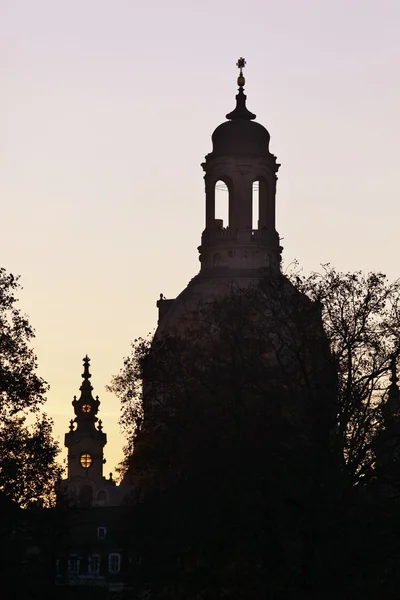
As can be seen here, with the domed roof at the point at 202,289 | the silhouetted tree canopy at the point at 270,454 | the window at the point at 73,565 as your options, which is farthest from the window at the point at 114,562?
the silhouetted tree canopy at the point at 270,454

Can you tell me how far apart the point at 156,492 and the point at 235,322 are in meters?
6.90

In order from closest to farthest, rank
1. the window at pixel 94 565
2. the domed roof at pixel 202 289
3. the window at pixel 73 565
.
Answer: the window at pixel 73 565
the window at pixel 94 565
the domed roof at pixel 202 289

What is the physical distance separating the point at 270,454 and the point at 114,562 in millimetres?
96374

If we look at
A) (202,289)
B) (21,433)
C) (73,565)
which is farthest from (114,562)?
(21,433)

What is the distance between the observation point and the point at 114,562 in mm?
188750

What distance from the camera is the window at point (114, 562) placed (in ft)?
611

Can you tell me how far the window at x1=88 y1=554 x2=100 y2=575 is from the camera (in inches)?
7279

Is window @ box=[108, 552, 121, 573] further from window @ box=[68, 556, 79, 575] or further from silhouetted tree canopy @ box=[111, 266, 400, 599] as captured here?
silhouetted tree canopy @ box=[111, 266, 400, 599]

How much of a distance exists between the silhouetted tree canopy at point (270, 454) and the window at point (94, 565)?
80.6m

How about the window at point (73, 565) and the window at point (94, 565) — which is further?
the window at point (94, 565)

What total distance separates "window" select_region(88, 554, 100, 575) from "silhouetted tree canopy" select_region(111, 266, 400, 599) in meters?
80.6

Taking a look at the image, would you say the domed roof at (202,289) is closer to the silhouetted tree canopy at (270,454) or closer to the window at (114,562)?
the window at (114,562)

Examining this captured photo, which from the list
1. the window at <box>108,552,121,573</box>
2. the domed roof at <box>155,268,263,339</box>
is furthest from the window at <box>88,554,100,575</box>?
the domed roof at <box>155,268,263,339</box>

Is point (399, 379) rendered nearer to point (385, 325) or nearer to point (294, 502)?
point (385, 325)
